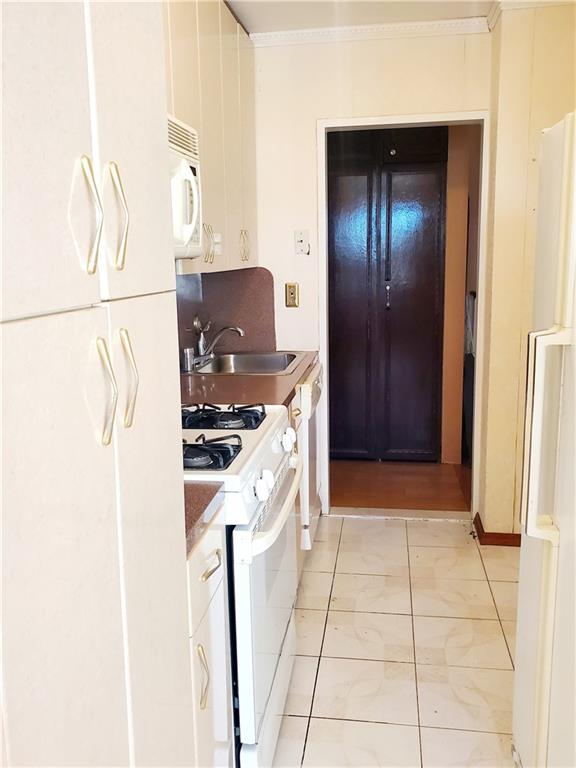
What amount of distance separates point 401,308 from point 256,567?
3150mm

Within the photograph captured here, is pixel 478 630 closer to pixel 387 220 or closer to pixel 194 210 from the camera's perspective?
pixel 194 210

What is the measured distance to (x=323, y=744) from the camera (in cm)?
195

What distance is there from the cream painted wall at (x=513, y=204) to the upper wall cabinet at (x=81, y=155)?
235cm

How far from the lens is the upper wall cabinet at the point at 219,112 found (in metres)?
2.14

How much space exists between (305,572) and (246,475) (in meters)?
1.63

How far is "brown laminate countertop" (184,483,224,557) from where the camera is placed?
126 centimetres

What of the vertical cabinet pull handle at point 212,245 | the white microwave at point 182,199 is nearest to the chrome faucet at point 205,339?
the vertical cabinet pull handle at point 212,245

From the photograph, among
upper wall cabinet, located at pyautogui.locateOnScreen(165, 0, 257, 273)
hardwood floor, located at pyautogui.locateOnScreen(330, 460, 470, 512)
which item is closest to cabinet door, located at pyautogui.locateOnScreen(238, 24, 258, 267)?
upper wall cabinet, located at pyautogui.locateOnScreen(165, 0, 257, 273)

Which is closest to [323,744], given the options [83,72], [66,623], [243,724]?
[243,724]

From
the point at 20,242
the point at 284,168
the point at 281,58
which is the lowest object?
the point at 20,242

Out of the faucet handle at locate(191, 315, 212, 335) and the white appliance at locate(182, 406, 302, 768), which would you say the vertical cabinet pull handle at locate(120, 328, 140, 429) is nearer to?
the white appliance at locate(182, 406, 302, 768)

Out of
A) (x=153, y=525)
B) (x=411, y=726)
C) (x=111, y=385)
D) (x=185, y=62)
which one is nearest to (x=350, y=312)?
(x=185, y=62)

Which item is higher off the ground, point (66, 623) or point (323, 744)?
point (66, 623)

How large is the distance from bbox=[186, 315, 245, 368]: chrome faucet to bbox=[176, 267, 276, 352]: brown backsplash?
4 centimetres
